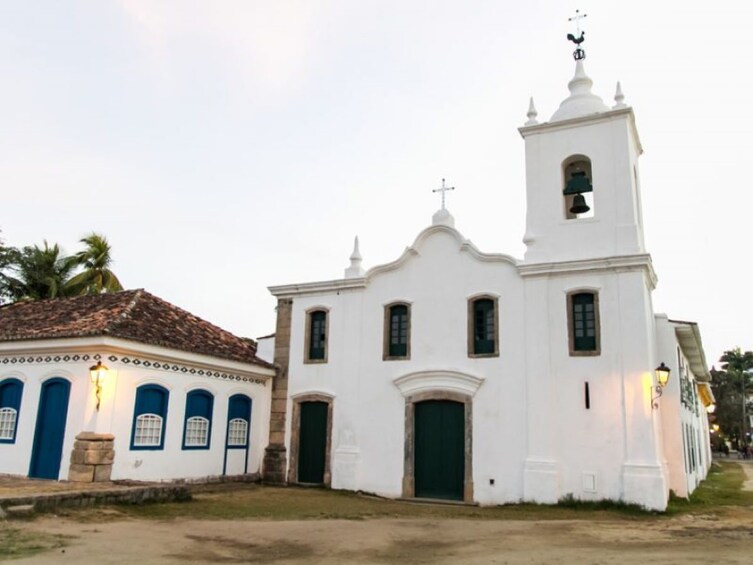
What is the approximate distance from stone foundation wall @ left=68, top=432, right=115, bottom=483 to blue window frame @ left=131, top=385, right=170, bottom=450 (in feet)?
2.57

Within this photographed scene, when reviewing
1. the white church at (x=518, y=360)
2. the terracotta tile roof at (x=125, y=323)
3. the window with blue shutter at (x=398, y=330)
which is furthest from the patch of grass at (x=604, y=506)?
the terracotta tile roof at (x=125, y=323)

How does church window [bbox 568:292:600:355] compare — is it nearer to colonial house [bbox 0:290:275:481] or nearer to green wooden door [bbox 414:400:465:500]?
green wooden door [bbox 414:400:465:500]

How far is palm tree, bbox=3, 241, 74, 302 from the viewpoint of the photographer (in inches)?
955

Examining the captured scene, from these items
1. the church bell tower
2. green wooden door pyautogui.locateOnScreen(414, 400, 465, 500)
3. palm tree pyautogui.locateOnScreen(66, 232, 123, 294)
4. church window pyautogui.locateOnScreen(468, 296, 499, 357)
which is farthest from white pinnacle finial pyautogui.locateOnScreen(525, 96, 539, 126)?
palm tree pyautogui.locateOnScreen(66, 232, 123, 294)

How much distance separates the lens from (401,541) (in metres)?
8.97

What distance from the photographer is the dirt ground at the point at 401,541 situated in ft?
24.4

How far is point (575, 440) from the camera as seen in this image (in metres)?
13.1

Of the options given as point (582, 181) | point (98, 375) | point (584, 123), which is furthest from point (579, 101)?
point (98, 375)

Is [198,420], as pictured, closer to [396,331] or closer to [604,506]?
[396,331]

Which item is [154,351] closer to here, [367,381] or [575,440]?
[367,381]

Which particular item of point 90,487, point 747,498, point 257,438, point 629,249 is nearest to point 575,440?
point 629,249

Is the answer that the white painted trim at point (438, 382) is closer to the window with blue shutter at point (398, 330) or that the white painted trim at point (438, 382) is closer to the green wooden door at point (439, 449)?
the green wooden door at point (439, 449)

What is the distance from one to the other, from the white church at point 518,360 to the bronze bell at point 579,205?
0.13 feet

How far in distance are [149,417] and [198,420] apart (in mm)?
1477
